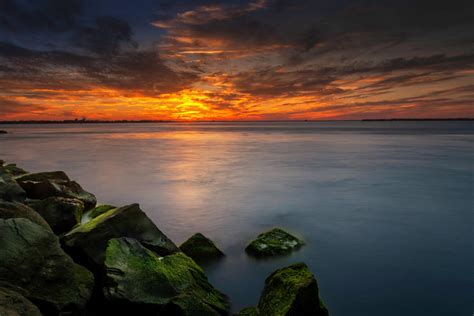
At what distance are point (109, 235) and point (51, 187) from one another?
602 cm

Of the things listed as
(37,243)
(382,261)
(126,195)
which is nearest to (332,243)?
(382,261)

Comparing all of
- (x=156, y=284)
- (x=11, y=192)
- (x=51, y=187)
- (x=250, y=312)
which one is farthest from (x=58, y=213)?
(x=250, y=312)

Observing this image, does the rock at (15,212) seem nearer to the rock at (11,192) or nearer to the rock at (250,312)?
the rock at (11,192)

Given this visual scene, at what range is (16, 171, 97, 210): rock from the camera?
11857 mm

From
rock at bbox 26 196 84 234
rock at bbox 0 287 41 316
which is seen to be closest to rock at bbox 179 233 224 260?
rock at bbox 26 196 84 234

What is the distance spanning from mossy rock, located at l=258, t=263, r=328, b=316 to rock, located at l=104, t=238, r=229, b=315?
98 centimetres

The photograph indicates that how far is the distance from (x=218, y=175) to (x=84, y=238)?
52.7 ft

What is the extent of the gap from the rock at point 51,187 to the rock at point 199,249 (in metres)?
5.54

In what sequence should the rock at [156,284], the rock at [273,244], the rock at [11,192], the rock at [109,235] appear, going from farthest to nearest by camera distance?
the rock at [11,192] < the rock at [273,244] < the rock at [109,235] < the rock at [156,284]

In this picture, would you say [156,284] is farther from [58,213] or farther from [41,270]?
[58,213]

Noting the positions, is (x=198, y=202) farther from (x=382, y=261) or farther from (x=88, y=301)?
(x=88, y=301)

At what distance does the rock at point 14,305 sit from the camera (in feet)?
13.6

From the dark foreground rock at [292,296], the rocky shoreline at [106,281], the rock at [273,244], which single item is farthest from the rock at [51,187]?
the dark foreground rock at [292,296]

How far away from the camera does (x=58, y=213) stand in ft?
30.7
